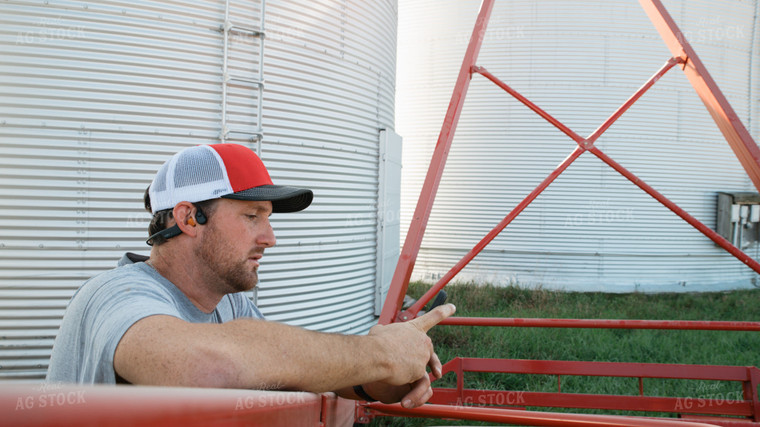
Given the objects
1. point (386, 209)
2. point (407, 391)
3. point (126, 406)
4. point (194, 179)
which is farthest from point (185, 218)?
point (386, 209)

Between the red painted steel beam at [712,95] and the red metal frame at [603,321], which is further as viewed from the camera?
the red painted steel beam at [712,95]

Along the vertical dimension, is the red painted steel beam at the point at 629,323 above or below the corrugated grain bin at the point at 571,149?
below

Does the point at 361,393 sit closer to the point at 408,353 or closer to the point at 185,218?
the point at 408,353

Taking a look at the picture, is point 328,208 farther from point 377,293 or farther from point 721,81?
point 721,81

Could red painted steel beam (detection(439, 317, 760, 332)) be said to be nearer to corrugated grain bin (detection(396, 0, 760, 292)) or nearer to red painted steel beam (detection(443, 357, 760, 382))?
red painted steel beam (detection(443, 357, 760, 382))

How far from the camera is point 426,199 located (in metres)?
3.80

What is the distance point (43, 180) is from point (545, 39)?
1039cm

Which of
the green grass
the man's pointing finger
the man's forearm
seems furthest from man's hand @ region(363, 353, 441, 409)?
the green grass

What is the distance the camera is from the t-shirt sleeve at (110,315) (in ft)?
3.43

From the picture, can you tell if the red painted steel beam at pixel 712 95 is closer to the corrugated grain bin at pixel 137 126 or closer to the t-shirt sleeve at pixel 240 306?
the corrugated grain bin at pixel 137 126

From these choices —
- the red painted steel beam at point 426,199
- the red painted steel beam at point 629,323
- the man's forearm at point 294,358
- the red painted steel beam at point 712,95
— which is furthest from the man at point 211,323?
the red painted steel beam at point 712,95

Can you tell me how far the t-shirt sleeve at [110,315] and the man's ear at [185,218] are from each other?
0.82ft

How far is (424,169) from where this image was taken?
1217cm

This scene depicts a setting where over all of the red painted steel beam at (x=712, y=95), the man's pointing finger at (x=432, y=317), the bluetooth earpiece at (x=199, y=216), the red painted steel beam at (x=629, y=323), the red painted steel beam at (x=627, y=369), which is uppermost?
the red painted steel beam at (x=712, y=95)
